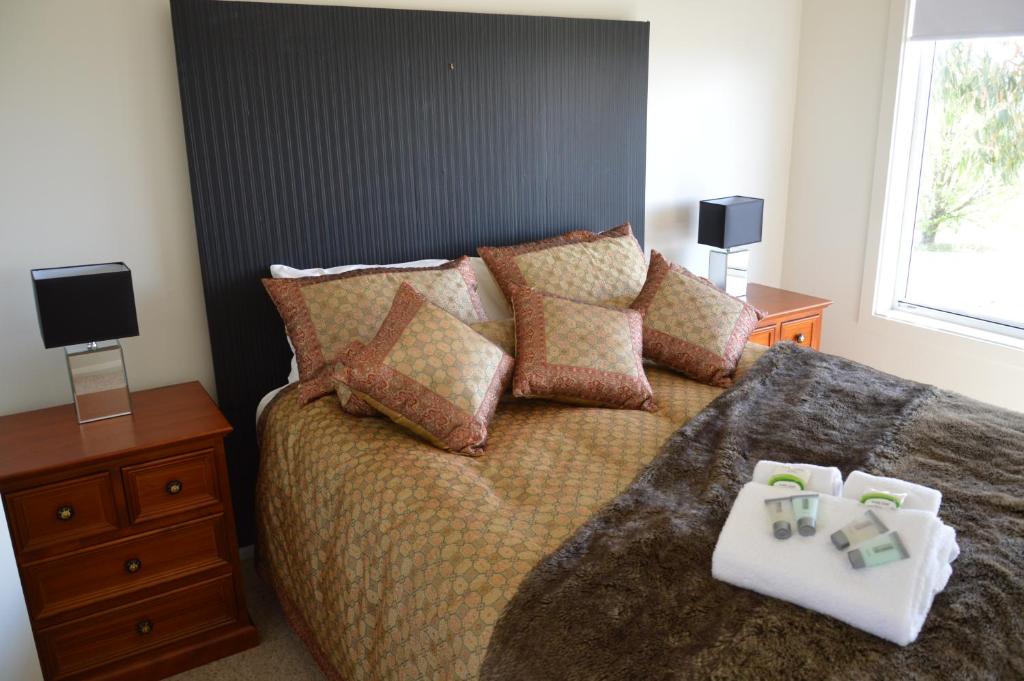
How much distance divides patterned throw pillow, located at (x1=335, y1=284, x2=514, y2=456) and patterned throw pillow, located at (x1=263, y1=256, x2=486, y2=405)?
151 mm

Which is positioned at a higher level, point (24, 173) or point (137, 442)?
point (24, 173)

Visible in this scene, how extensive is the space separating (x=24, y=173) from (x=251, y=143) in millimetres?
636

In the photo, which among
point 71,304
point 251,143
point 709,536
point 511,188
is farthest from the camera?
point 511,188

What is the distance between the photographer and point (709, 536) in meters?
1.63

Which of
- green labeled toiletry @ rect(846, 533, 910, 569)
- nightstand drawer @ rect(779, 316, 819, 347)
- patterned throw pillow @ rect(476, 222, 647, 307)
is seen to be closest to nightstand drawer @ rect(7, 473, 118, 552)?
patterned throw pillow @ rect(476, 222, 647, 307)

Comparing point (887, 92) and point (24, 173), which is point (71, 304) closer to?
point (24, 173)

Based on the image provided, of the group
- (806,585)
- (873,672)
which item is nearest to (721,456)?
(806,585)

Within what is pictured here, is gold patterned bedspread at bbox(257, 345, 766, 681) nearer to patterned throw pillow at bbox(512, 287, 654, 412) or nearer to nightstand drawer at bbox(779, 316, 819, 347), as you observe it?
patterned throw pillow at bbox(512, 287, 654, 412)

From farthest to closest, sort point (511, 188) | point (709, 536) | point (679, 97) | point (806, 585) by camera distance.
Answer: point (679, 97), point (511, 188), point (709, 536), point (806, 585)

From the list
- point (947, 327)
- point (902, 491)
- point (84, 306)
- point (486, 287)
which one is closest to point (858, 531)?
point (902, 491)

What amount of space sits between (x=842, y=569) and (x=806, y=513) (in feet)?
0.46

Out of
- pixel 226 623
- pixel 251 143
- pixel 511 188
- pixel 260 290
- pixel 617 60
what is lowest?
pixel 226 623

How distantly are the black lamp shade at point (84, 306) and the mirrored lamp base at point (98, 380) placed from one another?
0.29ft

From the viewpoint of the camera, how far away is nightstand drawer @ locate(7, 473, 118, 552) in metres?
2.02
